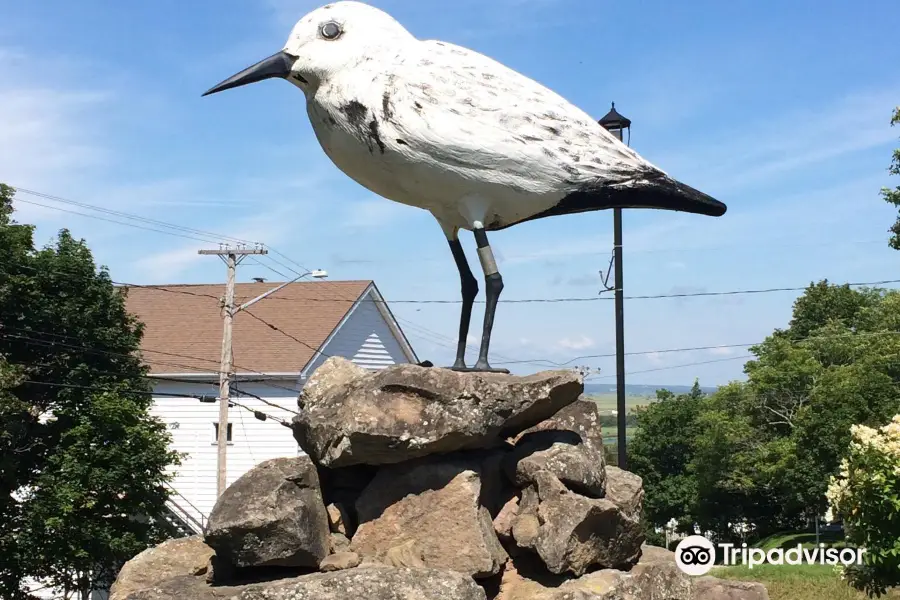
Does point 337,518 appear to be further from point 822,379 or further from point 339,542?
point 822,379

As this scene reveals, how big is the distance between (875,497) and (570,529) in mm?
5094

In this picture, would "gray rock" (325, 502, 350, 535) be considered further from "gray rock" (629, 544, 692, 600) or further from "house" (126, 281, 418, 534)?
"house" (126, 281, 418, 534)

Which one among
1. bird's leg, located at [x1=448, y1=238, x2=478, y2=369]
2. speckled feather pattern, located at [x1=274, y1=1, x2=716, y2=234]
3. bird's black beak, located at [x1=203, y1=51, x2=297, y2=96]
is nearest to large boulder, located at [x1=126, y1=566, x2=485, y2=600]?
bird's leg, located at [x1=448, y1=238, x2=478, y2=369]

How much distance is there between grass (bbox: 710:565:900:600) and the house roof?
31.5 feet

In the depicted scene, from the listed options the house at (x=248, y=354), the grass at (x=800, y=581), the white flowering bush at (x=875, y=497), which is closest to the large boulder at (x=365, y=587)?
the white flowering bush at (x=875, y=497)

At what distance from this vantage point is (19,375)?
13117 mm

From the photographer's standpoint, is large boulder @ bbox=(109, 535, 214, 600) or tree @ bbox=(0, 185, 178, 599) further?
tree @ bbox=(0, 185, 178, 599)

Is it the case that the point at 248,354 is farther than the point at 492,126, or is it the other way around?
the point at 248,354

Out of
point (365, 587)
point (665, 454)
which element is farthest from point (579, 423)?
point (665, 454)

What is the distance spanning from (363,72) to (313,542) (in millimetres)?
2788

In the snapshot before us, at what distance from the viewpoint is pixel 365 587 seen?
4.73m

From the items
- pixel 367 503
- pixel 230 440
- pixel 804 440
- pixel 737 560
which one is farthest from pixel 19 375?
pixel 804 440

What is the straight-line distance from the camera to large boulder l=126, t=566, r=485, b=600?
15.5 feet

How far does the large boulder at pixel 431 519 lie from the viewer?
5219mm
